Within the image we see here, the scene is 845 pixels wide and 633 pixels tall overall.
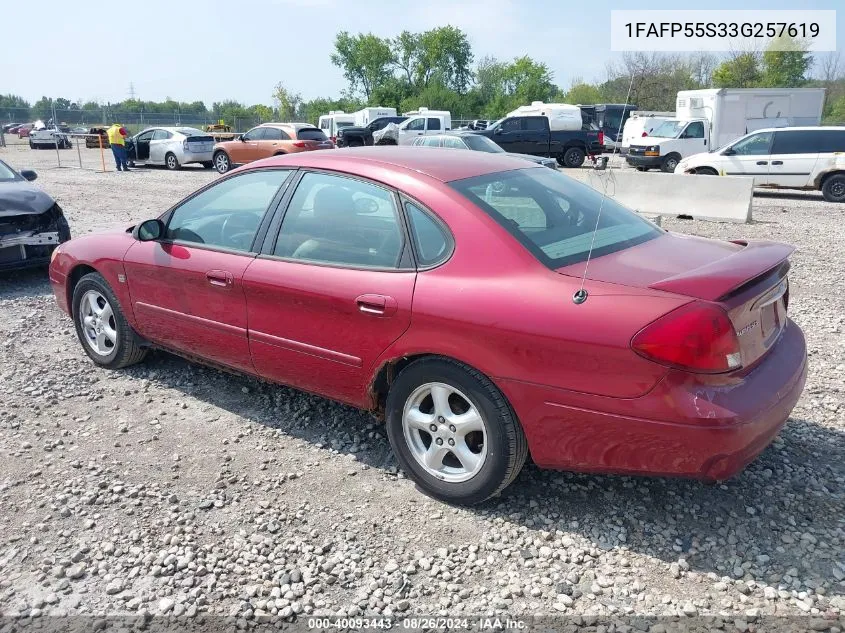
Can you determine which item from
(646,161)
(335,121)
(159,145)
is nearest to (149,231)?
(646,161)

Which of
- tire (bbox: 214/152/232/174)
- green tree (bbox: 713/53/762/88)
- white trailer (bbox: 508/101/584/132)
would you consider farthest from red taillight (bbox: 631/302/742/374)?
green tree (bbox: 713/53/762/88)

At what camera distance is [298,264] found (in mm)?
3641

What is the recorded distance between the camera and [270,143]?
861 inches

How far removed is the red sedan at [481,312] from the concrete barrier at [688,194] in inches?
337

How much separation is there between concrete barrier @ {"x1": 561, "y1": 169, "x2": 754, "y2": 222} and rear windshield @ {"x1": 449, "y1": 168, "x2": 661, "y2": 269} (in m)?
8.11

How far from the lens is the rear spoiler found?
8.73ft

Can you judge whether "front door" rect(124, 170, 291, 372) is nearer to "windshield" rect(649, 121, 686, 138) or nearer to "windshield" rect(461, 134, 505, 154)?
"windshield" rect(461, 134, 505, 154)

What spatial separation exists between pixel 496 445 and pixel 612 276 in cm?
88

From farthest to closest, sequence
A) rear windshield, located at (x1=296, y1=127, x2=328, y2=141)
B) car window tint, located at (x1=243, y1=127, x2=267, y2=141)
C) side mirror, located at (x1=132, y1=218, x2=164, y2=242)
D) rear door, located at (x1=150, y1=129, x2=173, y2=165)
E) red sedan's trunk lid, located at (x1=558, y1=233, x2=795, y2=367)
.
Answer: rear door, located at (x1=150, y1=129, x2=173, y2=165) < car window tint, located at (x1=243, y1=127, x2=267, y2=141) < rear windshield, located at (x1=296, y1=127, x2=328, y2=141) < side mirror, located at (x1=132, y1=218, x2=164, y2=242) < red sedan's trunk lid, located at (x1=558, y1=233, x2=795, y2=367)

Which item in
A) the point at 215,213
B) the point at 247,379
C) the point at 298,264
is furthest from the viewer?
the point at 247,379

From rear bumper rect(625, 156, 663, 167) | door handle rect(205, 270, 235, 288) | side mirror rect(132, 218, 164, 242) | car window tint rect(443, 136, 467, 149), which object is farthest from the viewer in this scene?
rear bumper rect(625, 156, 663, 167)

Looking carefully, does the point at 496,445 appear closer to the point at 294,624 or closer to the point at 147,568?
the point at 294,624

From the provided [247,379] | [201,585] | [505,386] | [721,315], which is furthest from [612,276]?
[247,379]

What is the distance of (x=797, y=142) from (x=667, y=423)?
620 inches
